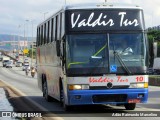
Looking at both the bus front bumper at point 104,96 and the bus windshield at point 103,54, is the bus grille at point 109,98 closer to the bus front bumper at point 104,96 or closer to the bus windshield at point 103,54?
the bus front bumper at point 104,96

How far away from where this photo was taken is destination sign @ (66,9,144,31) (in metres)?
15.1

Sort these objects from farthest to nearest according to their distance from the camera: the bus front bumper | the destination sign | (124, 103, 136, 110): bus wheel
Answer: (124, 103, 136, 110): bus wheel, the destination sign, the bus front bumper

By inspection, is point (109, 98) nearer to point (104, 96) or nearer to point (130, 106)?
point (104, 96)

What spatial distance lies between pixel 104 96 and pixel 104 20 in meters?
2.24

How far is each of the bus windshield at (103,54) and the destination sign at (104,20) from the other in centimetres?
28

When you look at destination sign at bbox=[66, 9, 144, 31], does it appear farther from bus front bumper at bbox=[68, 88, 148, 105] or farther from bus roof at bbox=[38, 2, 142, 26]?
bus front bumper at bbox=[68, 88, 148, 105]

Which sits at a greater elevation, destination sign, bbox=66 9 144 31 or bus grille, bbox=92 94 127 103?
destination sign, bbox=66 9 144 31

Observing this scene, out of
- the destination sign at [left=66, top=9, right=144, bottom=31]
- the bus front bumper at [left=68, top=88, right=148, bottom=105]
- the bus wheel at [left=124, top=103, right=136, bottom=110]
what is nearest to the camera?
the bus front bumper at [left=68, top=88, right=148, bottom=105]

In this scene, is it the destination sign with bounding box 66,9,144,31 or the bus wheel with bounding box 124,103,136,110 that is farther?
the bus wheel with bounding box 124,103,136,110

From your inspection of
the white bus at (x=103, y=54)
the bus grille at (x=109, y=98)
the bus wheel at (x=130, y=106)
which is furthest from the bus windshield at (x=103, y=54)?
the bus wheel at (x=130, y=106)

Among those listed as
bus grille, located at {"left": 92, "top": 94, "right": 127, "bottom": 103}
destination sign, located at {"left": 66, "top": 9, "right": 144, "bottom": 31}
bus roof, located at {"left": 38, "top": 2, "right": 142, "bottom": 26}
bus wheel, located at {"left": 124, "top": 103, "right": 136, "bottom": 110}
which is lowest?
bus wheel, located at {"left": 124, "top": 103, "right": 136, "bottom": 110}

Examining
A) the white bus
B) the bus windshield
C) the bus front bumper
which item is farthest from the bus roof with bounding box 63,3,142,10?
the bus front bumper

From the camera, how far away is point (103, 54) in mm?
14727

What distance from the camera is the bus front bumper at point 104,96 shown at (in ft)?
48.0
